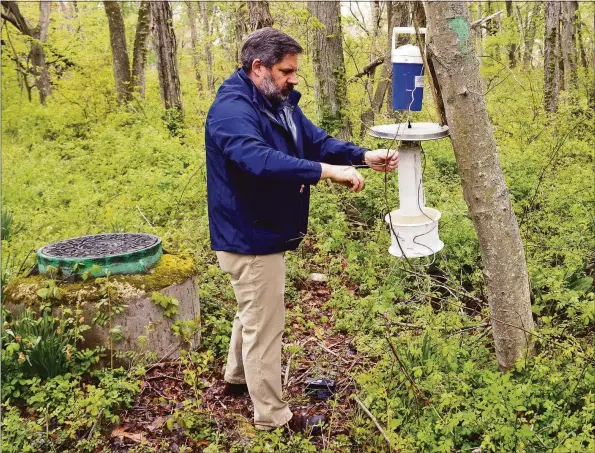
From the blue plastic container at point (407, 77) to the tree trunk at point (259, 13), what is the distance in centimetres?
532

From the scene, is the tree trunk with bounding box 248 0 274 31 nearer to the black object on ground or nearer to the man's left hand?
the man's left hand

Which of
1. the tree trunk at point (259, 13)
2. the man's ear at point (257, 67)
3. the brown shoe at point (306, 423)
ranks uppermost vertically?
the tree trunk at point (259, 13)

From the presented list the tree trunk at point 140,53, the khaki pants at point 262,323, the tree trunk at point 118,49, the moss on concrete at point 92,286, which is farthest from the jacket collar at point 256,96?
the tree trunk at point 140,53

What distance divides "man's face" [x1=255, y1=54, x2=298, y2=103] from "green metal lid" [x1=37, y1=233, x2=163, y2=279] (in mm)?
1806

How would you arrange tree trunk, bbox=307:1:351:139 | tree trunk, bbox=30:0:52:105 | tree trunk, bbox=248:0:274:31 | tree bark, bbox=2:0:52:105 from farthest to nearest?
tree trunk, bbox=30:0:52:105
tree bark, bbox=2:0:52:105
tree trunk, bbox=307:1:351:139
tree trunk, bbox=248:0:274:31

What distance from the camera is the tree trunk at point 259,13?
7844 millimetres

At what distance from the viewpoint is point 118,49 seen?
543 inches

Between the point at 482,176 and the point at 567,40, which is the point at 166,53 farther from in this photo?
the point at 482,176

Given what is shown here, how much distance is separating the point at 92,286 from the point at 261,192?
1.74 m

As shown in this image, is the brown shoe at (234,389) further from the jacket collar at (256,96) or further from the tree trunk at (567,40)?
the tree trunk at (567,40)

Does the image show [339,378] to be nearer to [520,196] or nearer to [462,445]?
[462,445]

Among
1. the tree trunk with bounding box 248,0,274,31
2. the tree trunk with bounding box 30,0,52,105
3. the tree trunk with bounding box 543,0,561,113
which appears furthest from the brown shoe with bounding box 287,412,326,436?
the tree trunk with bounding box 30,0,52,105

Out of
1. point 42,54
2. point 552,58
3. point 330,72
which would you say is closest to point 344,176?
point 330,72

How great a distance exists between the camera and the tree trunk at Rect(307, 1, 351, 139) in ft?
28.2
